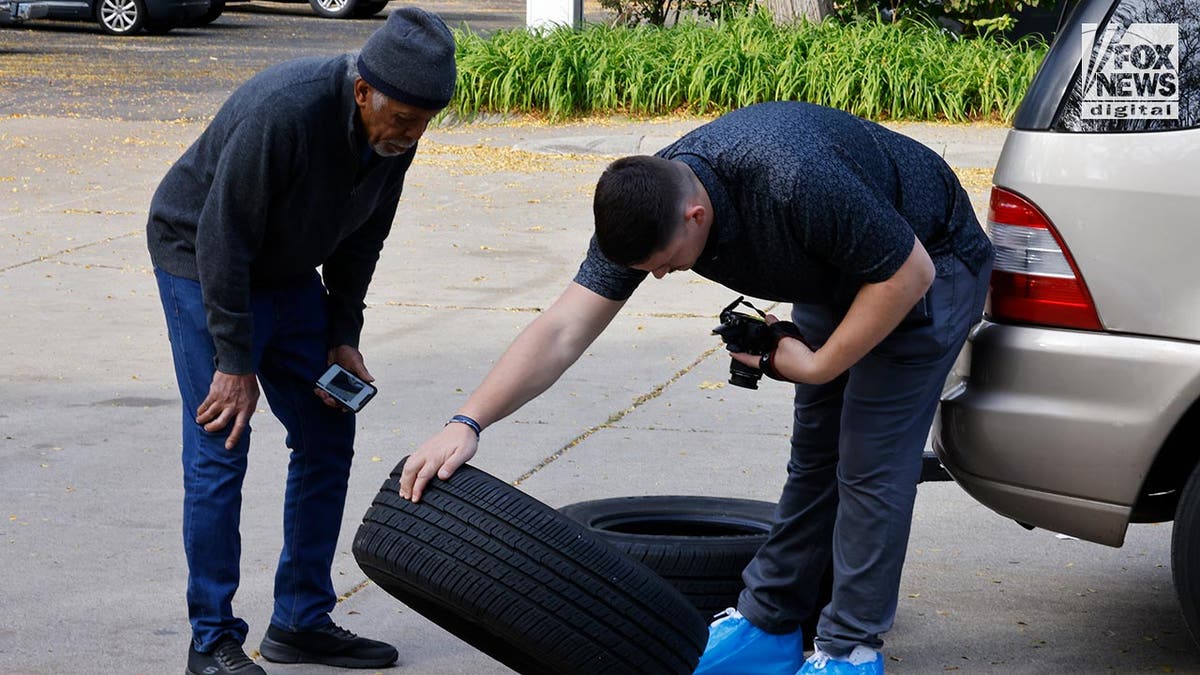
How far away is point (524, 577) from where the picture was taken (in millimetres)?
3305

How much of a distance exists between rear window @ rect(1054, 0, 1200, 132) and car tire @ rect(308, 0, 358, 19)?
80.4 feet

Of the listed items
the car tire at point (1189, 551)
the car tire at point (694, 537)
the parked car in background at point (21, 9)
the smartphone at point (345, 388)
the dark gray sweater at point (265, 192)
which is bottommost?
the parked car in background at point (21, 9)

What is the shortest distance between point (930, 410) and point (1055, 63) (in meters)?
0.90

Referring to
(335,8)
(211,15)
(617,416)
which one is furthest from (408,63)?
(335,8)

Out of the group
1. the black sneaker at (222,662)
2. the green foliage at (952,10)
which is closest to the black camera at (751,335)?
the black sneaker at (222,662)

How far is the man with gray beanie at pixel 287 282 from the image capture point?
3.58 m

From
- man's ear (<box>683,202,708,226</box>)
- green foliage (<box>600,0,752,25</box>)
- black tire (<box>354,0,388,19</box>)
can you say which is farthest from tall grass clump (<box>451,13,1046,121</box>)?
black tire (<box>354,0,388,19</box>)

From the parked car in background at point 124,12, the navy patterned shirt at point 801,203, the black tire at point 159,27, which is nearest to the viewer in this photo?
the navy patterned shirt at point 801,203

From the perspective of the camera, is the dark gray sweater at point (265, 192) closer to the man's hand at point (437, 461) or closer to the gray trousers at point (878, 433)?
the man's hand at point (437, 461)

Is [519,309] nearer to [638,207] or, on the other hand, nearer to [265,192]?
[265,192]

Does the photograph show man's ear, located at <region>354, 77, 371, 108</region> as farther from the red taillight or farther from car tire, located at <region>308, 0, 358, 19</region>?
car tire, located at <region>308, 0, 358, 19</region>

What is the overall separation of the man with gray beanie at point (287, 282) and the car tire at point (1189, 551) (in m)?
1.92

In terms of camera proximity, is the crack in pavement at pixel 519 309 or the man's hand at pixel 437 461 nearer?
the man's hand at pixel 437 461

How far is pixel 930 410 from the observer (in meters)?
3.73
